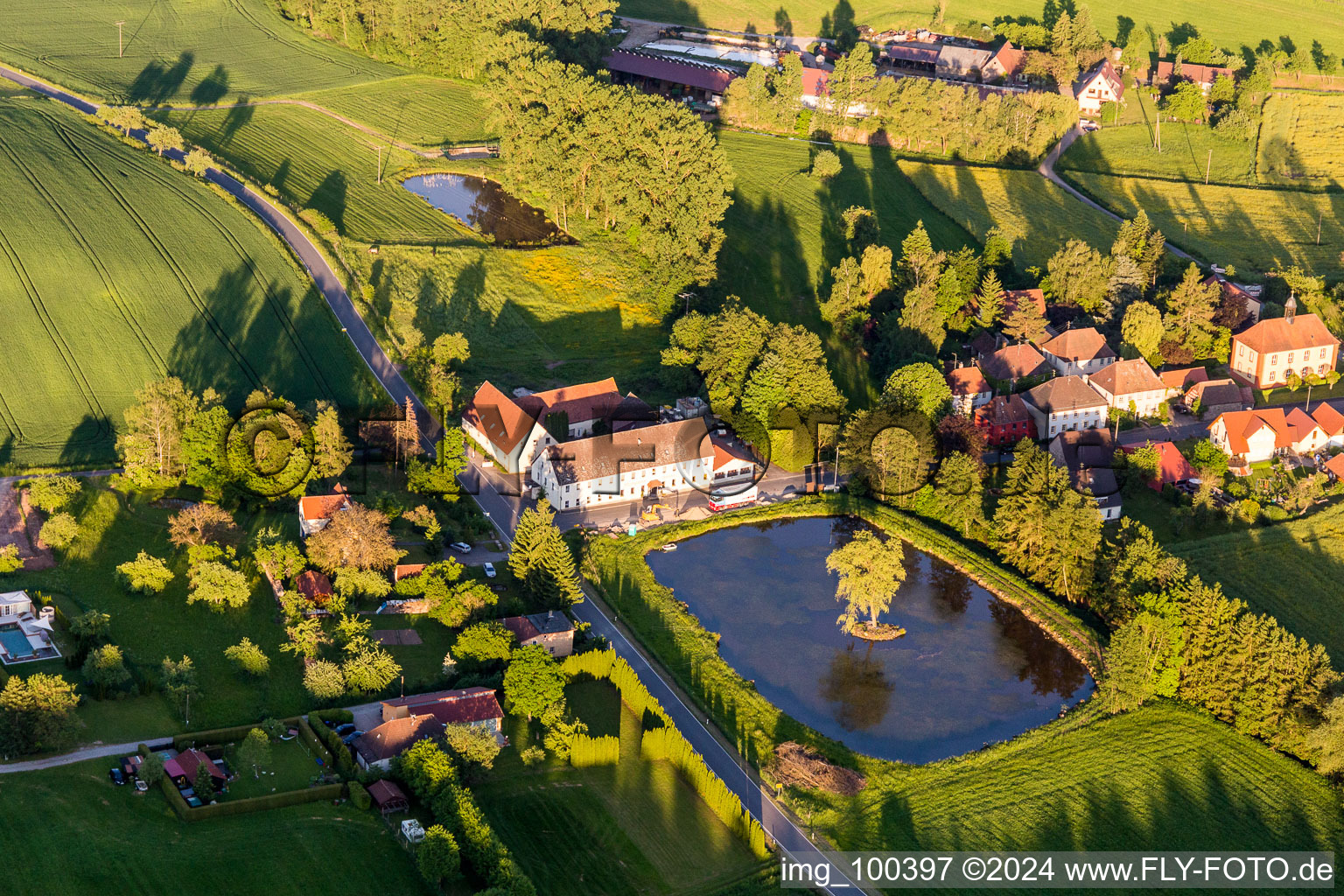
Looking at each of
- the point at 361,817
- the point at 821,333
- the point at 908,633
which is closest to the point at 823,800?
the point at 908,633

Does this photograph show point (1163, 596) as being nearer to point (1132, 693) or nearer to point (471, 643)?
point (1132, 693)

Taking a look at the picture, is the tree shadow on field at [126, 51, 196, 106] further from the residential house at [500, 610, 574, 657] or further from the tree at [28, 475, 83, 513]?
the residential house at [500, 610, 574, 657]

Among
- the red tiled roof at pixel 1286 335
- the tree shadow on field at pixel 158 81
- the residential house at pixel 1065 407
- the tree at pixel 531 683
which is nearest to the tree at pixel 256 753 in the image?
the tree at pixel 531 683

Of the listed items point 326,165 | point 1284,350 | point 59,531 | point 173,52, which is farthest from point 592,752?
point 173,52

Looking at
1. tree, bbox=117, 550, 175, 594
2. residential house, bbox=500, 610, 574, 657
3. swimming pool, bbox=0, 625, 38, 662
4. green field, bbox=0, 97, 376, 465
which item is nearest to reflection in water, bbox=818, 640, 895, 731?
residential house, bbox=500, 610, 574, 657

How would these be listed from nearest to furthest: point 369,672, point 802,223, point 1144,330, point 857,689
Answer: point 369,672
point 857,689
point 1144,330
point 802,223

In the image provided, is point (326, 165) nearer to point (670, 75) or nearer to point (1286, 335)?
point (670, 75)
